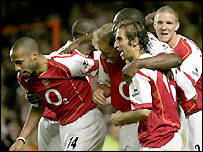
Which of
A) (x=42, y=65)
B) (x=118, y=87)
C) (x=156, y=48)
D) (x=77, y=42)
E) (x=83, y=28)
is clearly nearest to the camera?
(x=156, y=48)

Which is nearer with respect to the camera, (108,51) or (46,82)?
(108,51)

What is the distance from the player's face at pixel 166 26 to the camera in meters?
4.28

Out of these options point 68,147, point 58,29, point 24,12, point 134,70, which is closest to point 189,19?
point 58,29

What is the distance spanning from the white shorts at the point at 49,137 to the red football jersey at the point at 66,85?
40 centimetres

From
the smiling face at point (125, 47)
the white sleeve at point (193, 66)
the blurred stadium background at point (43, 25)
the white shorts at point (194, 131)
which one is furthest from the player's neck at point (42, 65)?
the blurred stadium background at point (43, 25)

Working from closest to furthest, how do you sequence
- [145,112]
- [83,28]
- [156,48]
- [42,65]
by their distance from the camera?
1. [145,112]
2. [156,48]
3. [42,65]
4. [83,28]

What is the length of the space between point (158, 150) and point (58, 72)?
129 centimetres

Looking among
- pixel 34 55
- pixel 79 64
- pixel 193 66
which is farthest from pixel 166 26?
pixel 34 55

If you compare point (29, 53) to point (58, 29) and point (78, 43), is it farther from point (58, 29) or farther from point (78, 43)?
point (58, 29)

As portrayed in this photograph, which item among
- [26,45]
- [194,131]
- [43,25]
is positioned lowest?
[194,131]

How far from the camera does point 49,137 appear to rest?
4836mm

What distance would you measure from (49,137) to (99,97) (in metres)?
1.03

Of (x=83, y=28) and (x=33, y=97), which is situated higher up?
(x=83, y=28)

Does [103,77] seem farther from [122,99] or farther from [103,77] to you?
[122,99]
